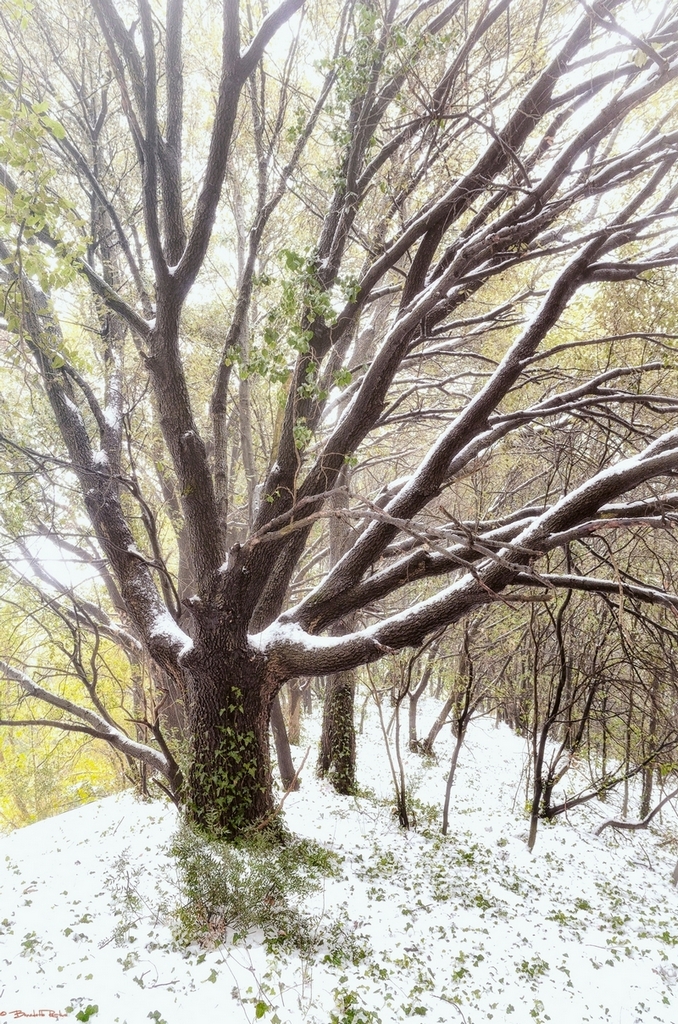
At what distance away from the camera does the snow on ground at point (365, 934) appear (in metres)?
2.77

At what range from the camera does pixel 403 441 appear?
863cm

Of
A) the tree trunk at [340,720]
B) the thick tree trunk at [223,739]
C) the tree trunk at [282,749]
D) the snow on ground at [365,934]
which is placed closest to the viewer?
the snow on ground at [365,934]

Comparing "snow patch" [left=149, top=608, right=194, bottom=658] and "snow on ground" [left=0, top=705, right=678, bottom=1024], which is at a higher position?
"snow patch" [left=149, top=608, right=194, bottom=658]

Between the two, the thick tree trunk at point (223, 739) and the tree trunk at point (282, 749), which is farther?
the tree trunk at point (282, 749)

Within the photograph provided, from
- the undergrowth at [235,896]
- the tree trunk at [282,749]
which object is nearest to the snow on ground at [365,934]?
the undergrowth at [235,896]

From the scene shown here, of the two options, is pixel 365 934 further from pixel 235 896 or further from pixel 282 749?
pixel 282 749

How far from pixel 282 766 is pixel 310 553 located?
3555 mm

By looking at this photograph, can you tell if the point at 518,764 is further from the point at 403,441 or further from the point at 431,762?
the point at 403,441

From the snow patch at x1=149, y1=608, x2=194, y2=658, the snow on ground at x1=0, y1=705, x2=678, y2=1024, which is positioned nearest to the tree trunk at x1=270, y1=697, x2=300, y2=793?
the snow on ground at x1=0, y1=705, x2=678, y2=1024

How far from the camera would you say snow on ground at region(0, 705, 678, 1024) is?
2768 millimetres

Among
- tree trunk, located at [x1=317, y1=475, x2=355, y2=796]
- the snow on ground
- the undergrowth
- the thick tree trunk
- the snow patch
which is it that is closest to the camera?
the snow on ground

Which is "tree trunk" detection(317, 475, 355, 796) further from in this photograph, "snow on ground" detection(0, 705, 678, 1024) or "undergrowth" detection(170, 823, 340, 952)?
"undergrowth" detection(170, 823, 340, 952)

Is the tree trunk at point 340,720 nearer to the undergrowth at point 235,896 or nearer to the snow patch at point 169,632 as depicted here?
the snow patch at point 169,632

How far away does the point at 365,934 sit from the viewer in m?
3.59
